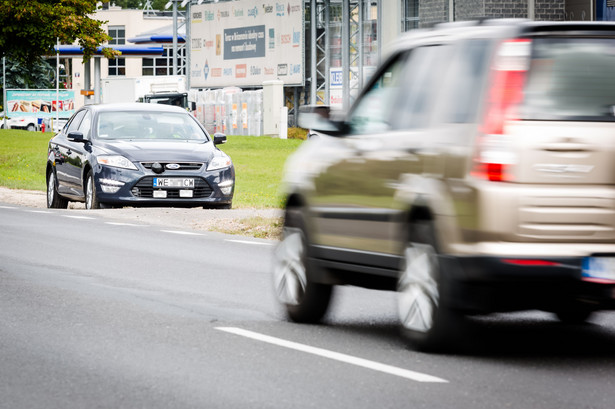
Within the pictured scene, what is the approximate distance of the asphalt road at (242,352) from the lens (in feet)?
22.5

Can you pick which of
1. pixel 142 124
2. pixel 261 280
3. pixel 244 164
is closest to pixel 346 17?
pixel 244 164

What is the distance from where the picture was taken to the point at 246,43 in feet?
230

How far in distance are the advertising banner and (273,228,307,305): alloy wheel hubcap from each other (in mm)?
82422

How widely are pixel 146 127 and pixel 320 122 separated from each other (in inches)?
496

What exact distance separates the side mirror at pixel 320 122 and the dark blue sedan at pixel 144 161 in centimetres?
1099

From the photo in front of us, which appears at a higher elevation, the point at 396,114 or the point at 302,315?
the point at 396,114

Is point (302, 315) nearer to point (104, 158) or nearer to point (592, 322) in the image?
point (592, 322)

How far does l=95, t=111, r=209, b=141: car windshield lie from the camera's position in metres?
21.5

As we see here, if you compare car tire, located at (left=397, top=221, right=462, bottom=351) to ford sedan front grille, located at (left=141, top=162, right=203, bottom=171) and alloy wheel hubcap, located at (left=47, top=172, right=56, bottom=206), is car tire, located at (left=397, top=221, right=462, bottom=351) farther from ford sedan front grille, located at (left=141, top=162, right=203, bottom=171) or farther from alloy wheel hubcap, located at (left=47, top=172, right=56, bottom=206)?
alloy wheel hubcap, located at (left=47, top=172, right=56, bottom=206)

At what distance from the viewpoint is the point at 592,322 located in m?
9.79

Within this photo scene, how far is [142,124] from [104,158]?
58.8 inches

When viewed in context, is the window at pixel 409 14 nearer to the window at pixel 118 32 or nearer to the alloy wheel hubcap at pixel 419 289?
the alloy wheel hubcap at pixel 419 289

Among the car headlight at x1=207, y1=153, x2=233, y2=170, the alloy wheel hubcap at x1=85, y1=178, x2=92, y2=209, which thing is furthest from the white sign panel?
the car headlight at x1=207, y1=153, x2=233, y2=170

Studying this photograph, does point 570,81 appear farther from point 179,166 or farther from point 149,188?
point 149,188
